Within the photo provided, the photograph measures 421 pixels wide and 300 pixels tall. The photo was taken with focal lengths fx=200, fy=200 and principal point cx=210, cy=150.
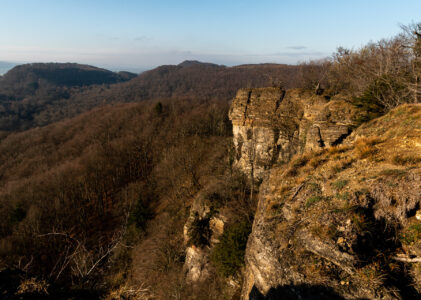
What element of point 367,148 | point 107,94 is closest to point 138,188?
point 367,148

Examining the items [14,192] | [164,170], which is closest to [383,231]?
[164,170]

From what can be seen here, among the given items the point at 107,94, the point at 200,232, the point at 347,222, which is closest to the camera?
the point at 347,222

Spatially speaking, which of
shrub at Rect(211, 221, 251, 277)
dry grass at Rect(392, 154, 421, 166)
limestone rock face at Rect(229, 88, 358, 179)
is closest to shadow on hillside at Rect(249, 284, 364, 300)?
dry grass at Rect(392, 154, 421, 166)

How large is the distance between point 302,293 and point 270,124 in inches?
687

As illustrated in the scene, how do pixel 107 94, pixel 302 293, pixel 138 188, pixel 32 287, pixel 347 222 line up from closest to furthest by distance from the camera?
1. pixel 32 287
2. pixel 302 293
3. pixel 347 222
4. pixel 138 188
5. pixel 107 94

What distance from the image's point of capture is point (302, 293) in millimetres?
5312

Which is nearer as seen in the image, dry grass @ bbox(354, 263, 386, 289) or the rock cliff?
dry grass @ bbox(354, 263, 386, 289)

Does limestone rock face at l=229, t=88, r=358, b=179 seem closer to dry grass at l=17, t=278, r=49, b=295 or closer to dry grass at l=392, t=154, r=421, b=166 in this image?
dry grass at l=392, t=154, r=421, b=166

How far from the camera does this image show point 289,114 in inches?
790

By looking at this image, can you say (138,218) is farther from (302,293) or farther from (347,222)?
(347,222)

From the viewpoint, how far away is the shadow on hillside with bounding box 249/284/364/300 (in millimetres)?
5055

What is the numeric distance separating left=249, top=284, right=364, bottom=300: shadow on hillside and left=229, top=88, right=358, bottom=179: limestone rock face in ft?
41.0

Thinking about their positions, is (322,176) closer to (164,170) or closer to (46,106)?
(164,170)

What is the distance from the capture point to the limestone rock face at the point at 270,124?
1835 centimetres
